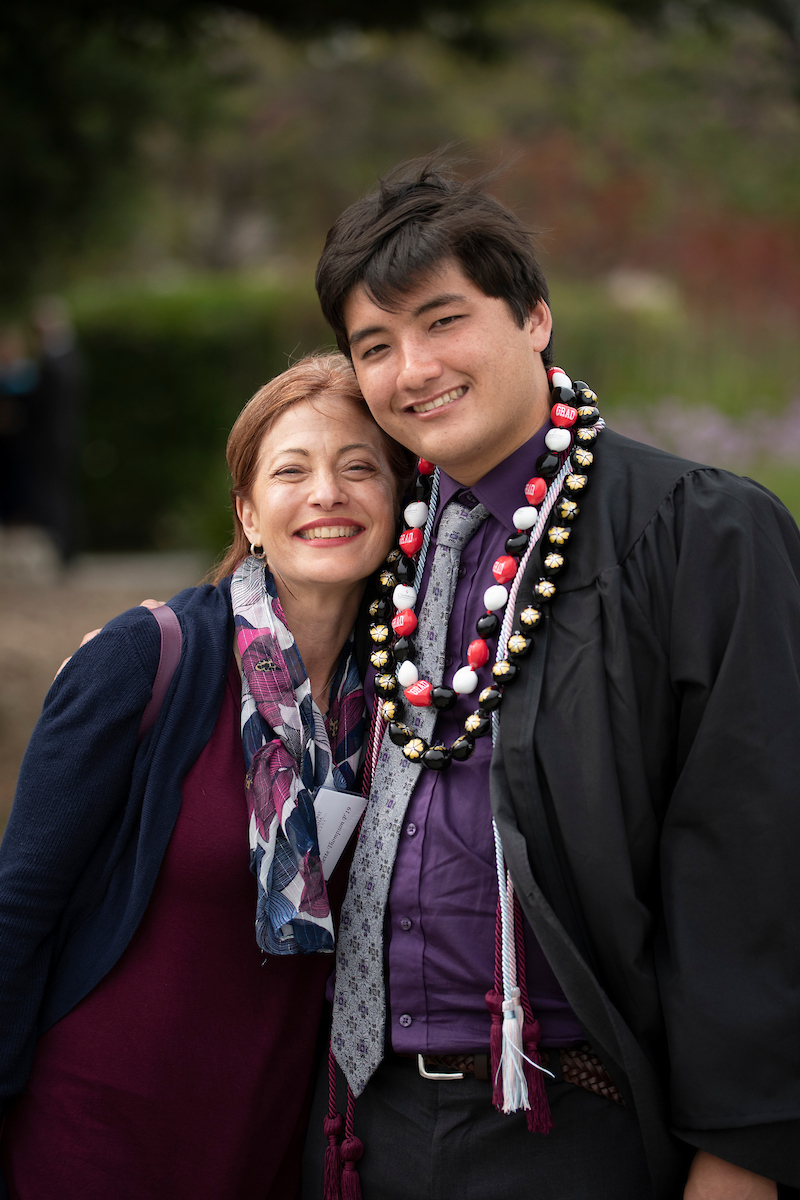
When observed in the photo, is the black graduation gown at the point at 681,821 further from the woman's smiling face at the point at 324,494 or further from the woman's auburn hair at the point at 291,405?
the woman's auburn hair at the point at 291,405

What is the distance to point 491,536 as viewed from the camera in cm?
211

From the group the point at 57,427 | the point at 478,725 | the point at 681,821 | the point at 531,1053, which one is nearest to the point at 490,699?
the point at 478,725

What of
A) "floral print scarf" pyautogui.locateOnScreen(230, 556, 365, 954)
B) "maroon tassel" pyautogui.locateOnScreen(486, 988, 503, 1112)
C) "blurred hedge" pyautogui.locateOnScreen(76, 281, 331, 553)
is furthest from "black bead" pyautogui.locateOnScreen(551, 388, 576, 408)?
"blurred hedge" pyautogui.locateOnScreen(76, 281, 331, 553)

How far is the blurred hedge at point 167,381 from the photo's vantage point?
11.8 metres

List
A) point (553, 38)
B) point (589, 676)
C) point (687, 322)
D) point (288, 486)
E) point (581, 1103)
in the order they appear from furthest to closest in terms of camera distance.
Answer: point (687, 322), point (553, 38), point (288, 486), point (581, 1103), point (589, 676)

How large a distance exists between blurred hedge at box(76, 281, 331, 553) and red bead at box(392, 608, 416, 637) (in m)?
9.92

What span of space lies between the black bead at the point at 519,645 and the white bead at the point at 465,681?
0.12 m

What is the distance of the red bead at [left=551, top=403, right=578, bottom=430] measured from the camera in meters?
2.06

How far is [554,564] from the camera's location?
189 centimetres

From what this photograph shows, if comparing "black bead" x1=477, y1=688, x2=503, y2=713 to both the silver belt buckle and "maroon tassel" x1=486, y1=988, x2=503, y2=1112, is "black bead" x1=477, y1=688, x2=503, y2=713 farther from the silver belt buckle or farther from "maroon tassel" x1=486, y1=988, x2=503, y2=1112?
the silver belt buckle

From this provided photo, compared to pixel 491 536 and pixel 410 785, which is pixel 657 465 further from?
pixel 410 785

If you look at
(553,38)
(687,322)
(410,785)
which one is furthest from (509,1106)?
(687,322)

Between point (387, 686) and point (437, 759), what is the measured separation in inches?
8.8

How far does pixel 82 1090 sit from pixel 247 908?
45cm
